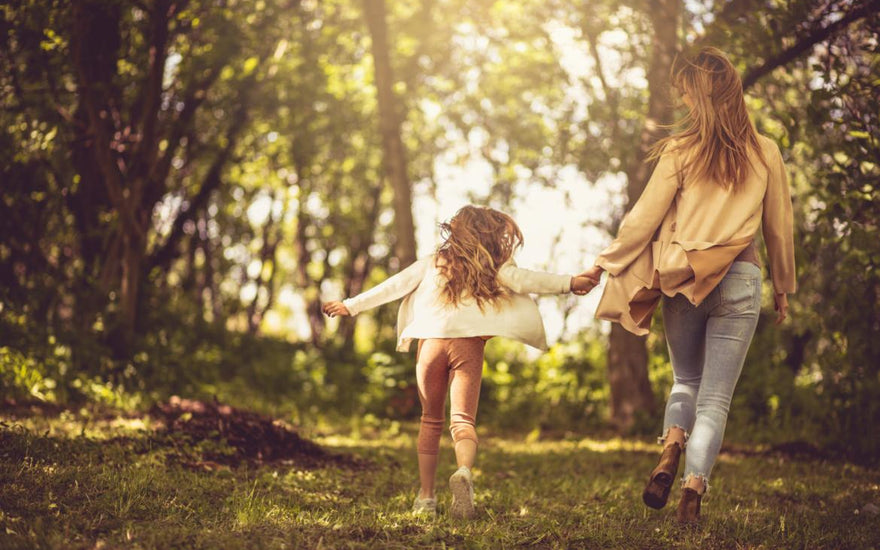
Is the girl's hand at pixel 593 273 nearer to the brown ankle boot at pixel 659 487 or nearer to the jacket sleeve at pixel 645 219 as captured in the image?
the jacket sleeve at pixel 645 219

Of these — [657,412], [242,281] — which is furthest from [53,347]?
[242,281]

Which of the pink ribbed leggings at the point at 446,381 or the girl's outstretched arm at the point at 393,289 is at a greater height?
the girl's outstretched arm at the point at 393,289

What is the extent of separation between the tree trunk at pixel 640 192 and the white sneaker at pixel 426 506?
15.9 feet

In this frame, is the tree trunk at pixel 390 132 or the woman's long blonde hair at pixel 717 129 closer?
the woman's long blonde hair at pixel 717 129

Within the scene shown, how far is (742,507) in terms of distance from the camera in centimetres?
485

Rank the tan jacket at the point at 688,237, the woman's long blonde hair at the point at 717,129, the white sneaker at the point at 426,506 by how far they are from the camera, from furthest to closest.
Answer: the white sneaker at the point at 426,506 → the woman's long blonde hair at the point at 717,129 → the tan jacket at the point at 688,237

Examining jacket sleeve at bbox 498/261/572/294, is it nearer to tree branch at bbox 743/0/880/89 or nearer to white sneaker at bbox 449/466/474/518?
white sneaker at bbox 449/466/474/518

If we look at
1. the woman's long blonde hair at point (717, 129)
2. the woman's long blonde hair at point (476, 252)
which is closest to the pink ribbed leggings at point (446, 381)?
the woman's long blonde hair at point (476, 252)

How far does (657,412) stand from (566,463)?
2591 mm

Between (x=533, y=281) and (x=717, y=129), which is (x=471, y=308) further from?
(x=717, y=129)

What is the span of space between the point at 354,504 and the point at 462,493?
0.85 m

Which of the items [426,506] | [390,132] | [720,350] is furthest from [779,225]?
[390,132]

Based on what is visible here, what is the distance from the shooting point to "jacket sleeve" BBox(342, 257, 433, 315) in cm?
464

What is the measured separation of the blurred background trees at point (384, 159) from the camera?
691 centimetres
